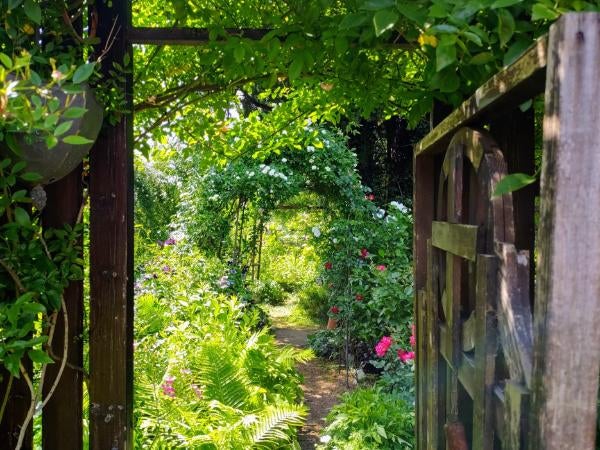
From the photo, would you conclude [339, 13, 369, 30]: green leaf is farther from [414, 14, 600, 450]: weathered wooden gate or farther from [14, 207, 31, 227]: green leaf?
[14, 207, 31, 227]: green leaf

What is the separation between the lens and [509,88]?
0.81m

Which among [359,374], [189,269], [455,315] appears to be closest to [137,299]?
[189,269]

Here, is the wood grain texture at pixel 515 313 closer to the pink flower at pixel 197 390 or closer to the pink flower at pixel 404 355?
the pink flower at pixel 197 390

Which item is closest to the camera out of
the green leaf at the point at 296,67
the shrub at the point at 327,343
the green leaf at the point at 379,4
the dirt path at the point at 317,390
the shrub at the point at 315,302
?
the green leaf at the point at 379,4

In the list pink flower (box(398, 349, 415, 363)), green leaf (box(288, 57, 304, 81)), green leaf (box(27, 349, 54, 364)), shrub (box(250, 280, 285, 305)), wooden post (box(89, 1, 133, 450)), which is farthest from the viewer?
shrub (box(250, 280, 285, 305))

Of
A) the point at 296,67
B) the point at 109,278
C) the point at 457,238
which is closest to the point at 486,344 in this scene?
the point at 457,238

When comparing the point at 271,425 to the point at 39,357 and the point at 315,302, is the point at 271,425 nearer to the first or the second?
the point at 39,357

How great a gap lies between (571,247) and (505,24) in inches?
16.1

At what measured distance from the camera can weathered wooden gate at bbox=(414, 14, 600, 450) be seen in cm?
63

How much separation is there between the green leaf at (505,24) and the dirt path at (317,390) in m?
3.59

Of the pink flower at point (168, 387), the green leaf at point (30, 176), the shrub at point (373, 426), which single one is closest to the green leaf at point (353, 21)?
the green leaf at point (30, 176)

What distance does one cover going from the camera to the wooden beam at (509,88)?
27.7 inches

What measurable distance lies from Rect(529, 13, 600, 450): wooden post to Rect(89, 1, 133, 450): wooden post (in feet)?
4.55

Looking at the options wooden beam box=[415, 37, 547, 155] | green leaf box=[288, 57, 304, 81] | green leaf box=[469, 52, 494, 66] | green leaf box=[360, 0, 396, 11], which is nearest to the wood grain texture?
wooden beam box=[415, 37, 547, 155]
